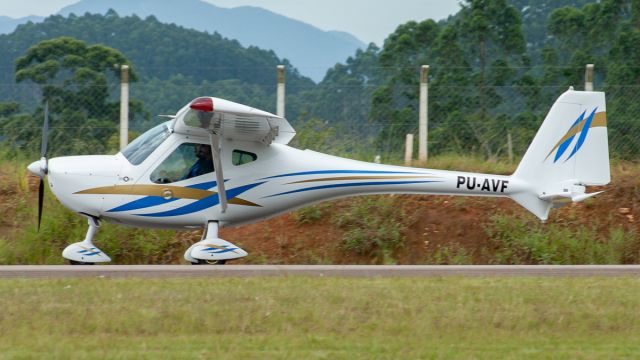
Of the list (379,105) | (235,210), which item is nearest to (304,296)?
(235,210)

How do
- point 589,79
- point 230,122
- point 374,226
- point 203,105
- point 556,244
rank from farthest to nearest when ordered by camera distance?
point 589,79, point 374,226, point 556,244, point 230,122, point 203,105

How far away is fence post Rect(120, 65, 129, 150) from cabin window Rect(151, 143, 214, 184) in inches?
138

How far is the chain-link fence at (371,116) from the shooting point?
16.8 m

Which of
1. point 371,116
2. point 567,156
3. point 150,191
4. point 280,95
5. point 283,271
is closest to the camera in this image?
point 283,271

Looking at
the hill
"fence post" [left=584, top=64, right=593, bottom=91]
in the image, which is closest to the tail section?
"fence post" [left=584, top=64, right=593, bottom=91]

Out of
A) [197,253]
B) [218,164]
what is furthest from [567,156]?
[197,253]

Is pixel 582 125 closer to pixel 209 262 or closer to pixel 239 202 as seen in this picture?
pixel 239 202

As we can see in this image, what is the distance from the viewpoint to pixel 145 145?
13070 millimetres

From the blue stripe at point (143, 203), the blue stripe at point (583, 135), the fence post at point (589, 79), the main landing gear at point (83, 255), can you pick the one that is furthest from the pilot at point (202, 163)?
the fence post at point (589, 79)

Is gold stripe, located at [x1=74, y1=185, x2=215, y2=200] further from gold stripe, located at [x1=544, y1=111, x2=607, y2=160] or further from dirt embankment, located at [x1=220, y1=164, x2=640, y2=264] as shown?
gold stripe, located at [x1=544, y1=111, x2=607, y2=160]

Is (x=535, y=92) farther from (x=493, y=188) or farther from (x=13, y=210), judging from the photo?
(x=13, y=210)

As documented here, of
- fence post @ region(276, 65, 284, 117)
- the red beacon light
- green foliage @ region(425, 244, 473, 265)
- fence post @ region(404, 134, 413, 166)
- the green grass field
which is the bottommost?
green foliage @ region(425, 244, 473, 265)

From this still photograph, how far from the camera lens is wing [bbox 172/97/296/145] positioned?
11953 millimetres

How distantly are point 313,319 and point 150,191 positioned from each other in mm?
5353
